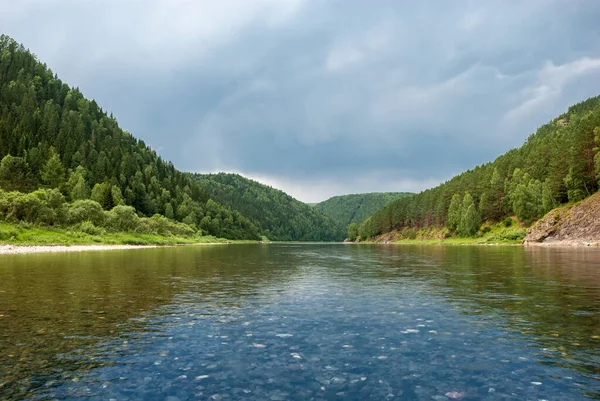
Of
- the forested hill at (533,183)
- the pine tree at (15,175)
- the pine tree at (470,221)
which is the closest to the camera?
the forested hill at (533,183)

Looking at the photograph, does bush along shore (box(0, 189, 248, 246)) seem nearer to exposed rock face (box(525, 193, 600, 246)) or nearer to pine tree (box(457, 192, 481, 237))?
pine tree (box(457, 192, 481, 237))

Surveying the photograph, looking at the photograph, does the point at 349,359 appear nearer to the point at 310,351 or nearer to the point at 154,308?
the point at 310,351

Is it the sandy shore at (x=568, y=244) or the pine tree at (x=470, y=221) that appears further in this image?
the pine tree at (x=470, y=221)

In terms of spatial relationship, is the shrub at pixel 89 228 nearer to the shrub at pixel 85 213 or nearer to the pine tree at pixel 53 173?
the shrub at pixel 85 213

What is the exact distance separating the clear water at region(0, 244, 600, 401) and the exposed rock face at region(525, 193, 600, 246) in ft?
280

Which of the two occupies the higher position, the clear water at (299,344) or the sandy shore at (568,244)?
the sandy shore at (568,244)

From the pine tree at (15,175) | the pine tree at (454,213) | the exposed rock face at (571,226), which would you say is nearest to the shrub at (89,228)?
the pine tree at (15,175)

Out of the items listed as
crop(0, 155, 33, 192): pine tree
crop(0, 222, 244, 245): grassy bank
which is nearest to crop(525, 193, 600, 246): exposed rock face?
crop(0, 222, 244, 245): grassy bank

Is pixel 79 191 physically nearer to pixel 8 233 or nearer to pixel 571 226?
pixel 8 233

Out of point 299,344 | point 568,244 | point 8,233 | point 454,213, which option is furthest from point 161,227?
point 299,344

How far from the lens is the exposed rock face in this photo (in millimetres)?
94375

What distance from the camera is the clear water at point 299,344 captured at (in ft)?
32.8

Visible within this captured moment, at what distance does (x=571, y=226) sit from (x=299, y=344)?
11306 cm

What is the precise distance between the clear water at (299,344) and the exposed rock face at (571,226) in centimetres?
8526
